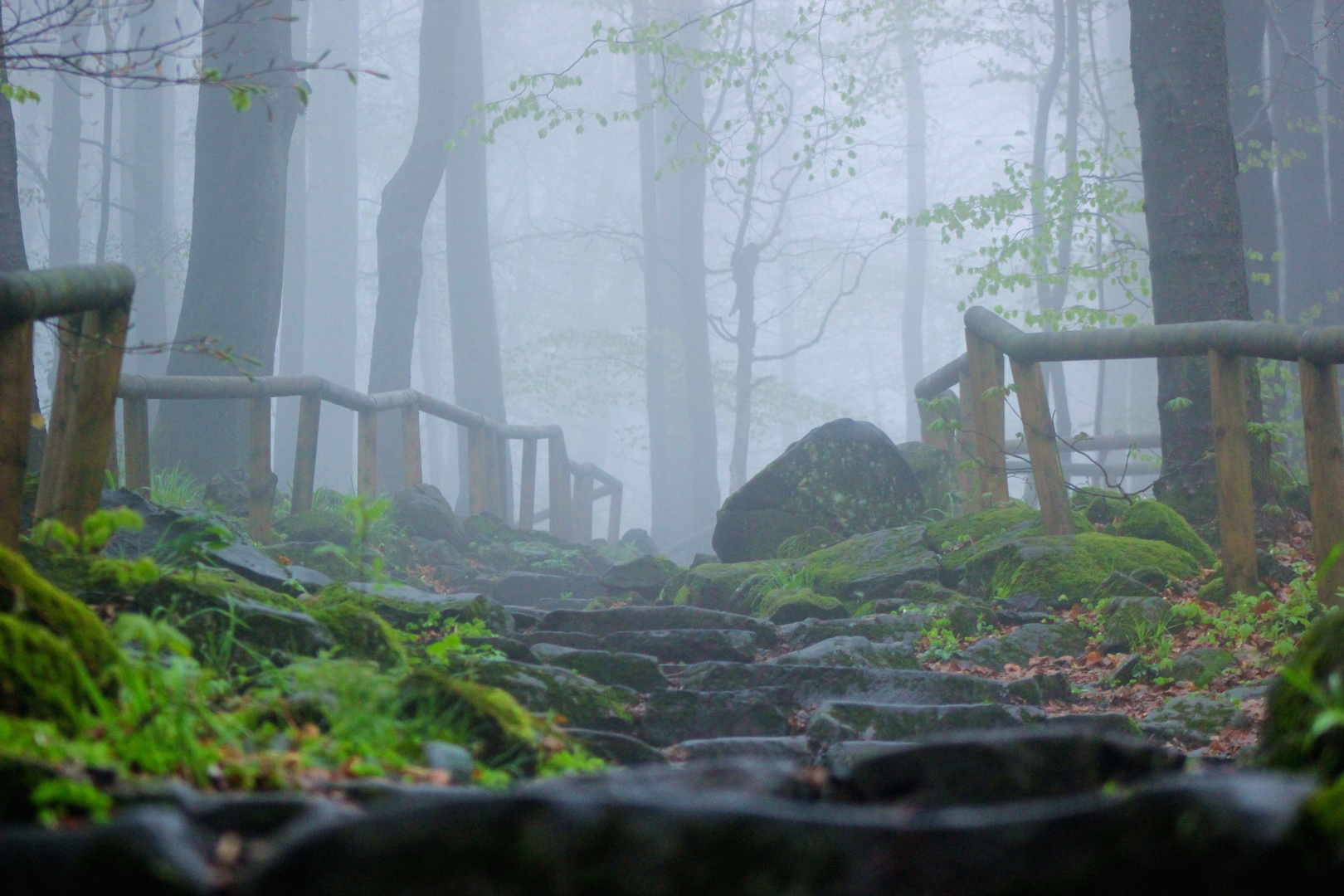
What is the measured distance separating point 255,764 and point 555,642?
9.26 ft

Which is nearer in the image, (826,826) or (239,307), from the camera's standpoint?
(826,826)

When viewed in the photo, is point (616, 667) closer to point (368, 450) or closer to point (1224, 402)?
point (1224, 402)

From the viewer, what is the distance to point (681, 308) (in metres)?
21.1

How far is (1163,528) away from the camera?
620 centimetres

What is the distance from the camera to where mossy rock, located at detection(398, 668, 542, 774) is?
2.57m

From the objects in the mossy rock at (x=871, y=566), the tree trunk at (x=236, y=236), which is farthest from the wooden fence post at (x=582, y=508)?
the mossy rock at (x=871, y=566)

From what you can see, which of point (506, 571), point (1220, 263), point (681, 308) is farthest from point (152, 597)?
point (681, 308)

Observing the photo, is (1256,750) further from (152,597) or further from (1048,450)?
(1048,450)

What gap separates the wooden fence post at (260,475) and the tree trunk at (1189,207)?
5669 millimetres

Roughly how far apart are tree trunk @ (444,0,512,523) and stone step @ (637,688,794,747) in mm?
13936

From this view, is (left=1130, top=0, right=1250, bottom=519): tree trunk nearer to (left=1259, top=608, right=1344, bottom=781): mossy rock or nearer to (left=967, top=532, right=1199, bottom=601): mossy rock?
(left=967, top=532, right=1199, bottom=601): mossy rock

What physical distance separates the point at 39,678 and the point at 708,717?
216 centimetres

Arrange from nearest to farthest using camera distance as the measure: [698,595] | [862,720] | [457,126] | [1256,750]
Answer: [1256,750] < [862,720] < [698,595] < [457,126]

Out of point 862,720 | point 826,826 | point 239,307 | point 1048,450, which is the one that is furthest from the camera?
point 239,307
